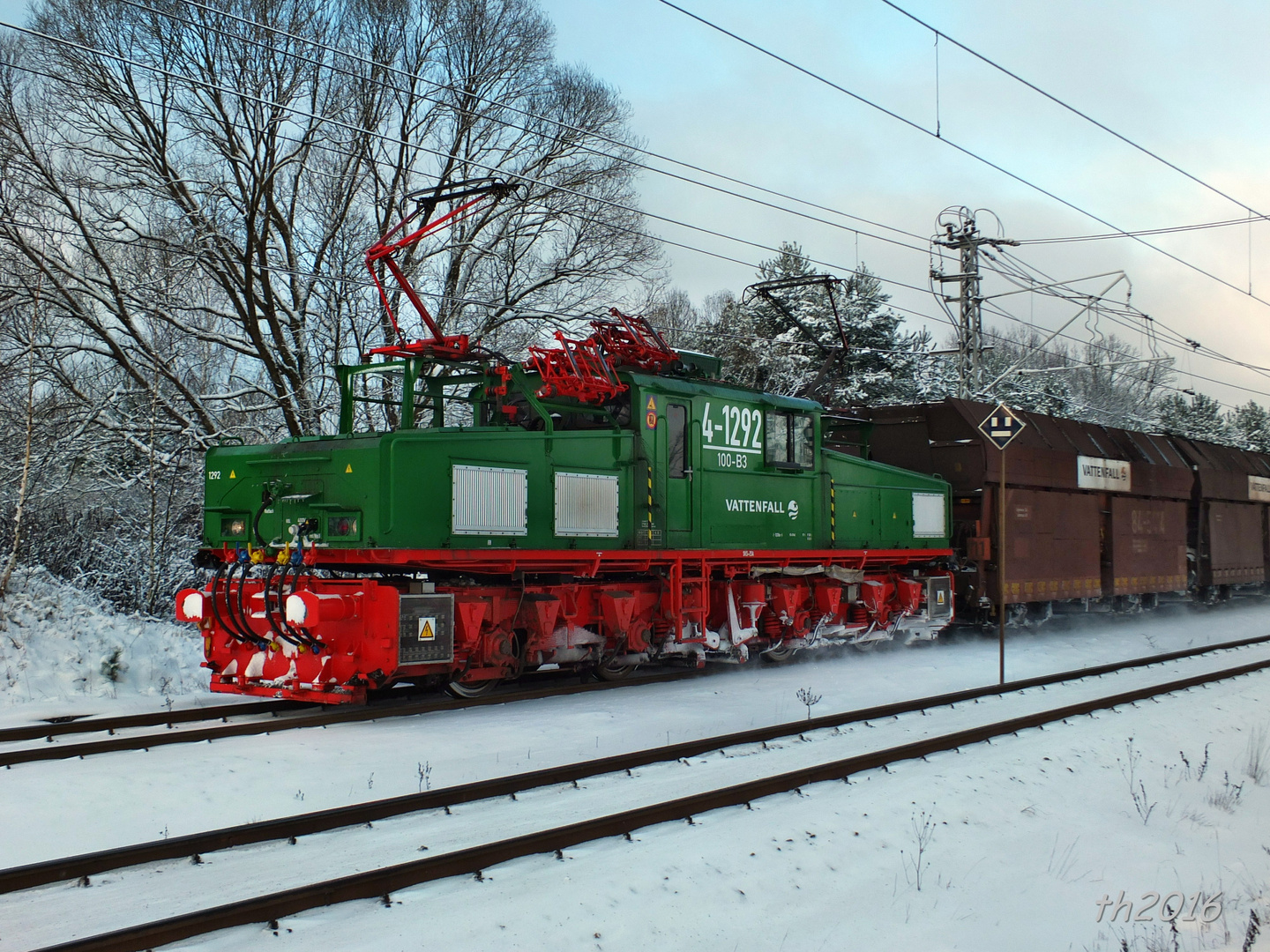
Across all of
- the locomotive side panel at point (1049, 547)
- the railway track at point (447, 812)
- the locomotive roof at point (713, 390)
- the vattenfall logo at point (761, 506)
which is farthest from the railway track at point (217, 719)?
the locomotive side panel at point (1049, 547)

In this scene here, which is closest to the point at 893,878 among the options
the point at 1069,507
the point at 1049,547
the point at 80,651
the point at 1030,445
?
the point at 80,651

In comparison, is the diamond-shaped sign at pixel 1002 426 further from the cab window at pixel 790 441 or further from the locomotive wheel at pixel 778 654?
the locomotive wheel at pixel 778 654

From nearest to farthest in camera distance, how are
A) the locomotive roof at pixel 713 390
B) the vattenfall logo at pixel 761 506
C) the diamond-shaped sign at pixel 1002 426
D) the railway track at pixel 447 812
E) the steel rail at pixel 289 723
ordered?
the railway track at pixel 447 812
the steel rail at pixel 289 723
the locomotive roof at pixel 713 390
the diamond-shaped sign at pixel 1002 426
the vattenfall logo at pixel 761 506

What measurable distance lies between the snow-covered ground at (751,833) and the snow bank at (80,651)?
381cm

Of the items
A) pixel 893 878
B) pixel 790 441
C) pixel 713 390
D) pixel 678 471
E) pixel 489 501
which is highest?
pixel 713 390

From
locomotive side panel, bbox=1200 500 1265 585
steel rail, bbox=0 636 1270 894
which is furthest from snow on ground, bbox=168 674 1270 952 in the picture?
locomotive side panel, bbox=1200 500 1265 585

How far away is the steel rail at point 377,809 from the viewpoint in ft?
15.8

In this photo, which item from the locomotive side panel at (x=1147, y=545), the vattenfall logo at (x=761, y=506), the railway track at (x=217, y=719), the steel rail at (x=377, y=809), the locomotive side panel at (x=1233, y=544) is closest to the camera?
the steel rail at (x=377, y=809)

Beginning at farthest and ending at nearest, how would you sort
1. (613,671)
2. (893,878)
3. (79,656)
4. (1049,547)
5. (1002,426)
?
(1049,547) → (1002,426) → (613,671) → (79,656) → (893,878)

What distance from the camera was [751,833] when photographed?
19.0 ft

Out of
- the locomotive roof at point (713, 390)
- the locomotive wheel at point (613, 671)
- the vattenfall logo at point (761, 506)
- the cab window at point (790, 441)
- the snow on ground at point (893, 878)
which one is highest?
the locomotive roof at point (713, 390)

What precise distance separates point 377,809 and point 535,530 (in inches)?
162

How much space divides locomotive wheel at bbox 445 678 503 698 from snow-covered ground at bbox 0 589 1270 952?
0.56 m

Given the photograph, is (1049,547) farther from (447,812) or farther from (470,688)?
(447,812)
